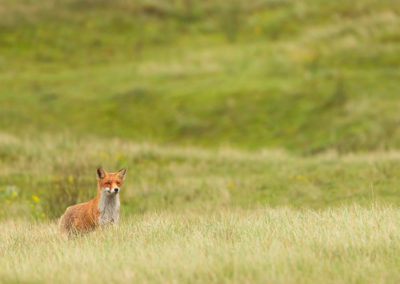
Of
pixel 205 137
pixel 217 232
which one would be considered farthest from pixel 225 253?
pixel 205 137

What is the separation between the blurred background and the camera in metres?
25.5

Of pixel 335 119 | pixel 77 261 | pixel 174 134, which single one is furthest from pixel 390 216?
pixel 174 134

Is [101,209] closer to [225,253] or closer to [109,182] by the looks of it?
[109,182]

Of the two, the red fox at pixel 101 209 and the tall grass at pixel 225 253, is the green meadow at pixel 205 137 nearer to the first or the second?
the tall grass at pixel 225 253

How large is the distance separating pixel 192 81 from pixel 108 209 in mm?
27266

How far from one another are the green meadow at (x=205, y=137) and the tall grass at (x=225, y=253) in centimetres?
3

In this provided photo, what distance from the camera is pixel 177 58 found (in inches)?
1679

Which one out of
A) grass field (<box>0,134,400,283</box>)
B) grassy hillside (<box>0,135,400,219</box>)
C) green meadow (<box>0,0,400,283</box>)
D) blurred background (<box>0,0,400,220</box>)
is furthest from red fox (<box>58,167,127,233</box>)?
blurred background (<box>0,0,400,220</box>)

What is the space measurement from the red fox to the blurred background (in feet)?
19.2

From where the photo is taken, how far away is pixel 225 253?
23.9 feet

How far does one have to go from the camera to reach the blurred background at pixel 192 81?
1002 inches

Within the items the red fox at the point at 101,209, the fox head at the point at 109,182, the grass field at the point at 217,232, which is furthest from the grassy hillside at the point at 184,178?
the fox head at the point at 109,182

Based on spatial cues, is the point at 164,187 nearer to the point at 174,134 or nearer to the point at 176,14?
the point at 174,134

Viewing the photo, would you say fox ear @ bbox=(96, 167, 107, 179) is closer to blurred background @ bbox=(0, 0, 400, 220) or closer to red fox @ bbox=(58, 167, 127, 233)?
red fox @ bbox=(58, 167, 127, 233)
